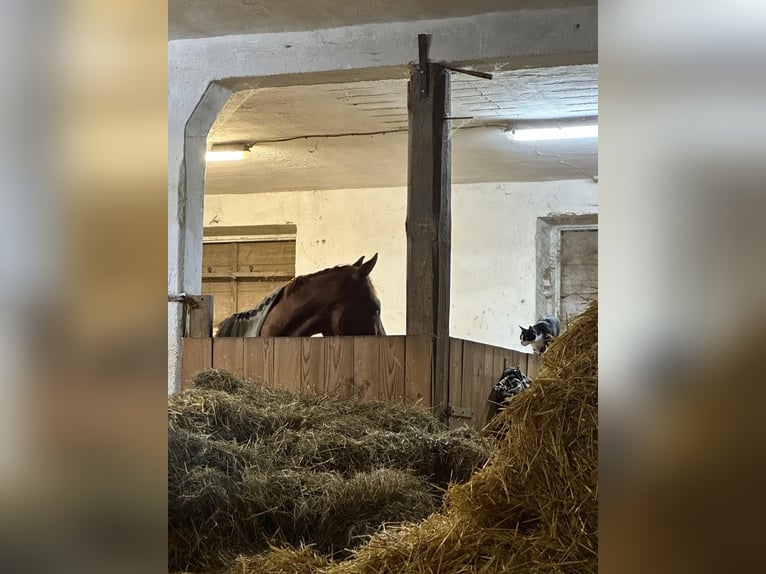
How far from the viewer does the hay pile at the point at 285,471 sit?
2.55m

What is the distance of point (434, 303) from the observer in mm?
4051

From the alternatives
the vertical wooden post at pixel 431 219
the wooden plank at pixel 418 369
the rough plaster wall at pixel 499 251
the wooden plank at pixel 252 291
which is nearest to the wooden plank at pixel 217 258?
the wooden plank at pixel 252 291

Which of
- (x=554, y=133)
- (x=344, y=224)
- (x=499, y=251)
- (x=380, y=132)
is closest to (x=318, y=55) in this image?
(x=380, y=132)

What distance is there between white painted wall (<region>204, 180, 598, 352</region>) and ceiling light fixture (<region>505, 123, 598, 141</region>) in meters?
1.66

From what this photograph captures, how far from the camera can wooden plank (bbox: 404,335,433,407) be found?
154 inches

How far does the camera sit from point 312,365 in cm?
410

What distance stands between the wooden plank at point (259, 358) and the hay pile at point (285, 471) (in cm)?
69

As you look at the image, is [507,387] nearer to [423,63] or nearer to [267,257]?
[423,63]

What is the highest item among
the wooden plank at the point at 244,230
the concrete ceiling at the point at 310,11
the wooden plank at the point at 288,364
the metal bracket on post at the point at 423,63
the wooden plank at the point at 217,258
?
the concrete ceiling at the point at 310,11

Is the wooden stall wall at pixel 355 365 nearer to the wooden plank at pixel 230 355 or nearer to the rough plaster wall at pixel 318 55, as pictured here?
the wooden plank at pixel 230 355

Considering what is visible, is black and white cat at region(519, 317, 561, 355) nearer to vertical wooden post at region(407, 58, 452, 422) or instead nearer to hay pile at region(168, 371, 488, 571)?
vertical wooden post at region(407, 58, 452, 422)
